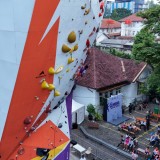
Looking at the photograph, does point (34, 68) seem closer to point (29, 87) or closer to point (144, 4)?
point (29, 87)

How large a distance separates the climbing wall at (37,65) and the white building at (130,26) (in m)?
53.4

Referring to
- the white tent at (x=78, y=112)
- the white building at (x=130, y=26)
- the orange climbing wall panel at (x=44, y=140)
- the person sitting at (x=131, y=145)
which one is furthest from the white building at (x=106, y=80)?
the white building at (x=130, y=26)

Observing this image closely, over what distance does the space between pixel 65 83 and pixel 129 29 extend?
55.9 meters

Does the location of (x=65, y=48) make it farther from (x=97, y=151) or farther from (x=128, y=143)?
(x=128, y=143)

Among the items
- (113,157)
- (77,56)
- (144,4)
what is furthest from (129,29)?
(144,4)

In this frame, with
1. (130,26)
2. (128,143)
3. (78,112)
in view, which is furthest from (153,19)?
Result: (130,26)

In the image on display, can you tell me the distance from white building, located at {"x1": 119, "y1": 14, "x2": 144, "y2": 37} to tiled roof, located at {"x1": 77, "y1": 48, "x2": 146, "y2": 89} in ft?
113

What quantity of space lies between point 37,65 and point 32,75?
266mm

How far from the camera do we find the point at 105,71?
79.4ft

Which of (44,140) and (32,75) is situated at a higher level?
(32,75)

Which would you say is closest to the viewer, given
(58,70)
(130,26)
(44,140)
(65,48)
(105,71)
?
(65,48)

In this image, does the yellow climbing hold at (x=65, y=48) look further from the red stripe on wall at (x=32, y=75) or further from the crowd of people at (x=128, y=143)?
the crowd of people at (x=128, y=143)

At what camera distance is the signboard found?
73.7 feet

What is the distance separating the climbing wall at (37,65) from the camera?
6316mm
